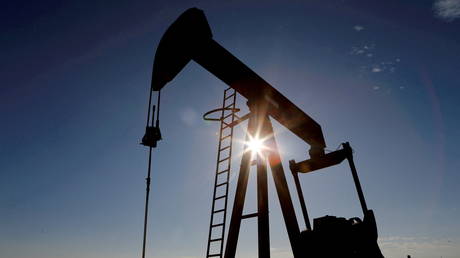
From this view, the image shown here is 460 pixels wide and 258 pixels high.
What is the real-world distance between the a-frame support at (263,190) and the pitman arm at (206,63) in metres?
0.38

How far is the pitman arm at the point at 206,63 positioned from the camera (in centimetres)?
471

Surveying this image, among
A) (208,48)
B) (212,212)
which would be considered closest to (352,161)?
(212,212)

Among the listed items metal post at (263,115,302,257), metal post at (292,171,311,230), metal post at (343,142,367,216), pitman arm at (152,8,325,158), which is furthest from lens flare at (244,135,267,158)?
metal post at (343,142,367,216)

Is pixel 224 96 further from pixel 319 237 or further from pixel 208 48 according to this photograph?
pixel 319 237

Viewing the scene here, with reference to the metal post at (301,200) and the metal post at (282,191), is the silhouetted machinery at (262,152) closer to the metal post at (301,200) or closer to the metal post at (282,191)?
the metal post at (282,191)

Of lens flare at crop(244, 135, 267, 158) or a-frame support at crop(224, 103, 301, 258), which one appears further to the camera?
lens flare at crop(244, 135, 267, 158)

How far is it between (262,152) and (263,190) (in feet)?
2.41

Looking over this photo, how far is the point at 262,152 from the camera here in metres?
5.77

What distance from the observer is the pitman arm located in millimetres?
4711

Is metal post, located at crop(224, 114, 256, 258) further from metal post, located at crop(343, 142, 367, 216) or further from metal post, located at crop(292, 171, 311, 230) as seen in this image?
metal post, located at crop(343, 142, 367, 216)

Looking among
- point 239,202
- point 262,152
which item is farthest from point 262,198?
point 262,152

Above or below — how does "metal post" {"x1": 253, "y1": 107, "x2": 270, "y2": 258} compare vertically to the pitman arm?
below

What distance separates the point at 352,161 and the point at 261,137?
192 cm

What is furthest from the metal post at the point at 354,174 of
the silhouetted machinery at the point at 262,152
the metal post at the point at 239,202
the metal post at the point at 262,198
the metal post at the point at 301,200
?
the metal post at the point at 239,202
